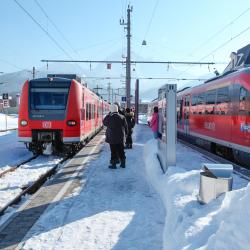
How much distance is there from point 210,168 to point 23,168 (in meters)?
6.83

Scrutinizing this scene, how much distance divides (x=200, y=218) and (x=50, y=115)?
9.56 m

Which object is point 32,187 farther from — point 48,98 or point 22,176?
point 48,98

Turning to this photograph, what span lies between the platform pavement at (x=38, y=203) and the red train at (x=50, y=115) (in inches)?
95.9

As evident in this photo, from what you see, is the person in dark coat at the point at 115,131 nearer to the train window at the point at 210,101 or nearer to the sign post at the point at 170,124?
the sign post at the point at 170,124

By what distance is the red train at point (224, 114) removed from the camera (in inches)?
480

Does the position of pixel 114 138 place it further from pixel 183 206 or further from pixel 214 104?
pixel 214 104

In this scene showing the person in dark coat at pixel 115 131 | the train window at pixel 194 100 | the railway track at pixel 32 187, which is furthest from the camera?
the train window at pixel 194 100

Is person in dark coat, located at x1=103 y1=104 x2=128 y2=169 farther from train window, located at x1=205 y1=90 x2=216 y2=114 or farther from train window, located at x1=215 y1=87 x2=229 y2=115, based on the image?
train window, located at x1=205 y1=90 x2=216 y2=114

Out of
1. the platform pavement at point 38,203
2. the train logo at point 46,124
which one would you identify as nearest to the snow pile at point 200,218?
the platform pavement at point 38,203

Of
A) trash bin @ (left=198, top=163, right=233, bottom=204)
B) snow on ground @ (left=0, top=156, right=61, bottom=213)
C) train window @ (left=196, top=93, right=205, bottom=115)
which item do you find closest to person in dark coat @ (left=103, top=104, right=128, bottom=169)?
snow on ground @ (left=0, top=156, right=61, bottom=213)

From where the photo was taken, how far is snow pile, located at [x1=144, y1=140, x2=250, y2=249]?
3805mm

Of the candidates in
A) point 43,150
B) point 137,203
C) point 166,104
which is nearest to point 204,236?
point 137,203

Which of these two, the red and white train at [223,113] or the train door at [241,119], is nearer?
the train door at [241,119]

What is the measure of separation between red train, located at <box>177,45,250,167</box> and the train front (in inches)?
198
